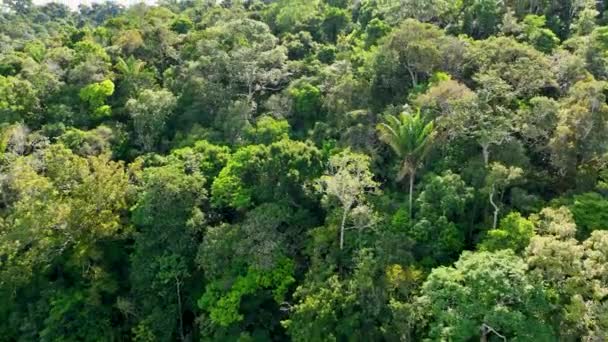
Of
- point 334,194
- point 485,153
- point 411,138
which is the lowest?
point 334,194

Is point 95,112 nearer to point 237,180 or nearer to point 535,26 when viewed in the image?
point 237,180

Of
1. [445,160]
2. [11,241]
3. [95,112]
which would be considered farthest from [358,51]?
[11,241]

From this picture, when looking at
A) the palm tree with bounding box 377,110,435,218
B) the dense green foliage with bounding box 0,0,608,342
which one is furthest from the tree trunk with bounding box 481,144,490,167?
the palm tree with bounding box 377,110,435,218

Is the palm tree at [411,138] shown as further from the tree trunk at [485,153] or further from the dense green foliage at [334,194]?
the tree trunk at [485,153]

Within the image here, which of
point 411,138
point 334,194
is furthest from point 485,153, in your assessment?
point 334,194

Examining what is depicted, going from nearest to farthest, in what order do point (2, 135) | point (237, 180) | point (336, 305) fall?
point (336, 305) < point (237, 180) < point (2, 135)

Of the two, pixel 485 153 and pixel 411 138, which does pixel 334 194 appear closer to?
pixel 411 138

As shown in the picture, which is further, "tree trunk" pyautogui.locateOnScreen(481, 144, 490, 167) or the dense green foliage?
"tree trunk" pyautogui.locateOnScreen(481, 144, 490, 167)

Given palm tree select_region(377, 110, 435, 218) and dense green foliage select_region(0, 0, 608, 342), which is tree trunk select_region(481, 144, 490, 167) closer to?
dense green foliage select_region(0, 0, 608, 342)
